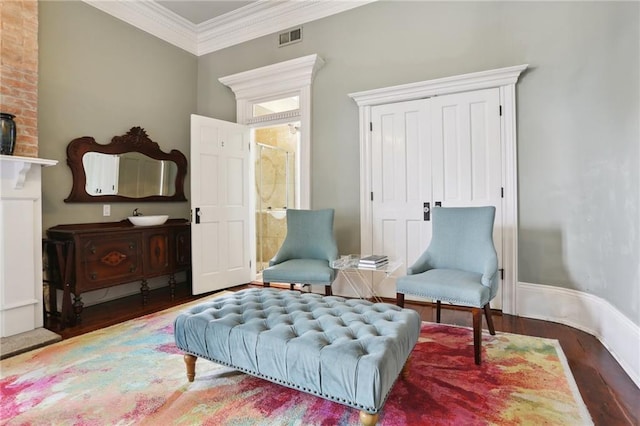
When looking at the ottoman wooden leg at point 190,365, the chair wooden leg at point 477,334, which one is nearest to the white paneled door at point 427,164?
the chair wooden leg at point 477,334

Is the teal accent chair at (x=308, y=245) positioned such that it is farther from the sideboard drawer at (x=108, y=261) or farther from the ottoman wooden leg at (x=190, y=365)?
the sideboard drawer at (x=108, y=261)

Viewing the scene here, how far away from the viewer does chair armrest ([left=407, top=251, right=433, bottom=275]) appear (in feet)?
8.80

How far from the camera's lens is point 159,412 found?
5.41 feet

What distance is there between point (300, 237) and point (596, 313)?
252 cm

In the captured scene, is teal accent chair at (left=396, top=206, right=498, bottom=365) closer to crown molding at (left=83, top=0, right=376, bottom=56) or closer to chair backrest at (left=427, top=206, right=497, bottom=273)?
chair backrest at (left=427, top=206, right=497, bottom=273)

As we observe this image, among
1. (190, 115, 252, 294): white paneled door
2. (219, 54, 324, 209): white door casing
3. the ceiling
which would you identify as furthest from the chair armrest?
the ceiling

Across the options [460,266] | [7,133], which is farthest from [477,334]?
→ [7,133]

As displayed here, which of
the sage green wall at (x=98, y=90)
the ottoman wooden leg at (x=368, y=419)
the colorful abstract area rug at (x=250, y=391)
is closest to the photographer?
the ottoman wooden leg at (x=368, y=419)

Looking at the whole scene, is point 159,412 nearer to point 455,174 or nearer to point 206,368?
point 206,368

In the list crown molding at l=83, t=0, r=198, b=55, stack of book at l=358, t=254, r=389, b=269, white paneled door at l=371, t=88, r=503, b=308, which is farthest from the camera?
crown molding at l=83, t=0, r=198, b=55

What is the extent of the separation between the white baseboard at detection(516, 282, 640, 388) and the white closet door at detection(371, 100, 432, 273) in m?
1.01

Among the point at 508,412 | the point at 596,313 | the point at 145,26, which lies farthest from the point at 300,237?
the point at 145,26

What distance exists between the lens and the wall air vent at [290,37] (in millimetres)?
4070

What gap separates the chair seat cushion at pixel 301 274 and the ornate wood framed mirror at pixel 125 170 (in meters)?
2.11
